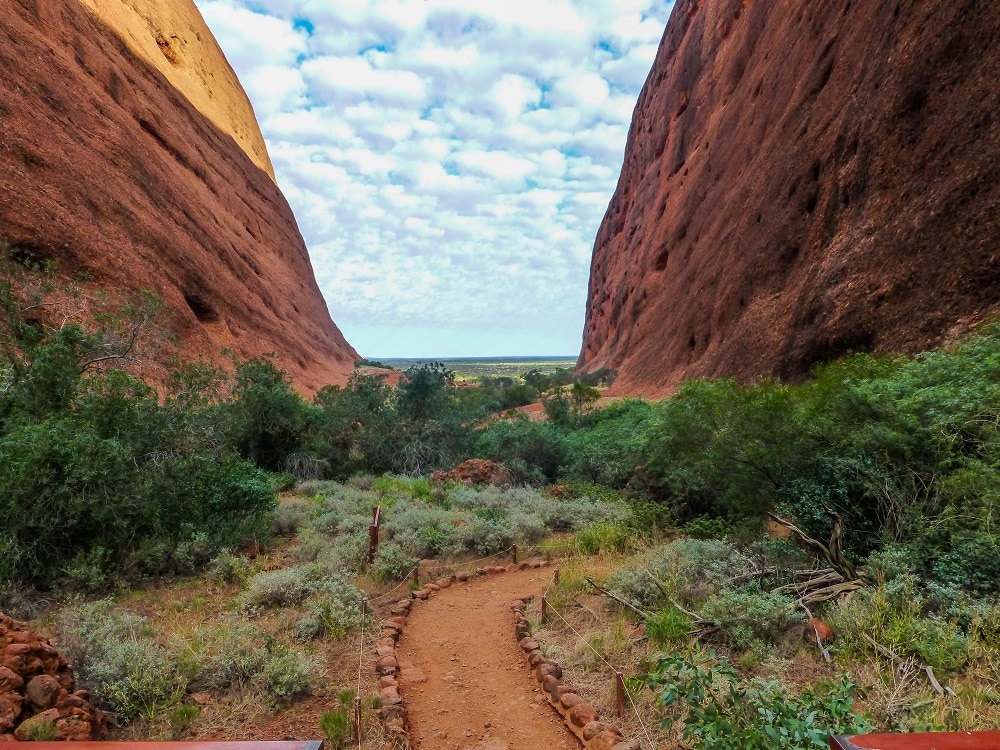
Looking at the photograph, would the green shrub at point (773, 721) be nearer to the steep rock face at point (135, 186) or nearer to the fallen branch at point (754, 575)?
the fallen branch at point (754, 575)

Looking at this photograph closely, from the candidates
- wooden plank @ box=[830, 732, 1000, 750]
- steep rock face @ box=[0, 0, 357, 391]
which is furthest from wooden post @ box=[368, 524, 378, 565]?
steep rock face @ box=[0, 0, 357, 391]

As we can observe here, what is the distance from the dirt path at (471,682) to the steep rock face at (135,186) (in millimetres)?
12200

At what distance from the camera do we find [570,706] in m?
3.90

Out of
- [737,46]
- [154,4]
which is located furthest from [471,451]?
[154,4]

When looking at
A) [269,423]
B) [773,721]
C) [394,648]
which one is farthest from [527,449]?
[773,721]

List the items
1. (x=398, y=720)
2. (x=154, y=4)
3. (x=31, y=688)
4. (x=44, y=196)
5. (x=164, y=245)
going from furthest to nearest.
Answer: (x=154, y=4)
(x=164, y=245)
(x=44, y=196)
(x=398, y=720)
(x=31, y=688)

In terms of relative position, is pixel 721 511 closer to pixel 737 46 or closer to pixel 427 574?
pixel 427 574

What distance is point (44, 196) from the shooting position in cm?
1678

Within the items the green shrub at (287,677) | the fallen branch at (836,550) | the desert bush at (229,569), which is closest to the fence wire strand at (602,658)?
the fallen branch at (836,550)

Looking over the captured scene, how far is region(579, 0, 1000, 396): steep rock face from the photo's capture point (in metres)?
10.6

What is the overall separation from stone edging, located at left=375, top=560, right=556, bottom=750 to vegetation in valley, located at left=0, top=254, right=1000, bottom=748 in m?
0.21

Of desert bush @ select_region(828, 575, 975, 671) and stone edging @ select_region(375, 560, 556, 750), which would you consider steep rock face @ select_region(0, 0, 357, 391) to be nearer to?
stone edging @ select_region(375, 560, 556, 750)

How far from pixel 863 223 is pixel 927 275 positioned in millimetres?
3052

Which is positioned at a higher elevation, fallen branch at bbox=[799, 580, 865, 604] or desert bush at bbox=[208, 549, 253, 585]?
fallen branch at bbox=[799, 580, 865, 604]
